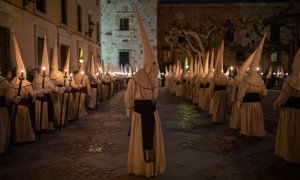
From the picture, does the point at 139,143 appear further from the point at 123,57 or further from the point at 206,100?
the point at 123,57

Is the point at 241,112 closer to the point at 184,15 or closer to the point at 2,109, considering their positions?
the point at 2,109

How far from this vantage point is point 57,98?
11125mm

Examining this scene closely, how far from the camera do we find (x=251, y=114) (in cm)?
941

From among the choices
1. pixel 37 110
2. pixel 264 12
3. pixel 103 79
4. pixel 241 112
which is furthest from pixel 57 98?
pixel 264 12

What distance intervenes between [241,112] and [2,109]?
6.08 metres

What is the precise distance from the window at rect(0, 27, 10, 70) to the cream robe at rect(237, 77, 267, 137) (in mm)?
7812

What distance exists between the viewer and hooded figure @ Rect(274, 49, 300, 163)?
7.07 metres

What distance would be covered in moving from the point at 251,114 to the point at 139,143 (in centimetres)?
445

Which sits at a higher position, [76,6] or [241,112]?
[76,6]

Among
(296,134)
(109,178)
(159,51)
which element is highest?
(159,51)

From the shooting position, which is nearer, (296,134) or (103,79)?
(296,134)

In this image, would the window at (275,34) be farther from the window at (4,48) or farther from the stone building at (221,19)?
the window at (4,48)

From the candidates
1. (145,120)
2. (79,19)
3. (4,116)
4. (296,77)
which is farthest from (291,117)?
(79,19)

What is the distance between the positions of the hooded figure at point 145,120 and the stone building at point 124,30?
120 feet
